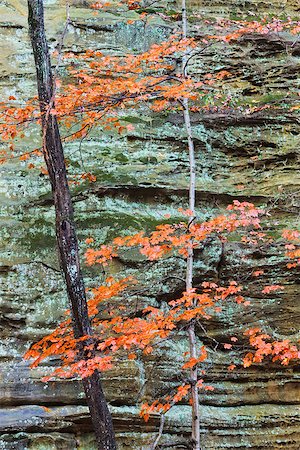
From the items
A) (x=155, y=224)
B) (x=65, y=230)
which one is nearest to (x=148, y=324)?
(x=65, y=230)

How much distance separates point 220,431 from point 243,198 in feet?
14.3

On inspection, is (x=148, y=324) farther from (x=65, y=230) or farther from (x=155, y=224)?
(x=155, y=224)

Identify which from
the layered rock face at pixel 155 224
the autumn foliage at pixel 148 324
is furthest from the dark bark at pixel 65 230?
the layered rock face at pixel 155 224

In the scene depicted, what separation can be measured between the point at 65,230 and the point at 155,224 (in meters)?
2.90

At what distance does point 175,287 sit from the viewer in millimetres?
8484

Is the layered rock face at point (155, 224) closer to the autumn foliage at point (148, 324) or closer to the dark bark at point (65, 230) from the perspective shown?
the autumn foliage at point (148, 324)

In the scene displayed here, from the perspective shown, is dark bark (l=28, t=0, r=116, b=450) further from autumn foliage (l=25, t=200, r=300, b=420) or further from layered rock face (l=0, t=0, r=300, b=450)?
layered rock face (l=0, t=0, r=300, b=450)

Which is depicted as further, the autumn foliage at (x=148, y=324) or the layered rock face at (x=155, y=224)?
the layered rock face at (x=155, y=224)

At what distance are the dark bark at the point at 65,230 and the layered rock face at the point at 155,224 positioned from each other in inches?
33.5

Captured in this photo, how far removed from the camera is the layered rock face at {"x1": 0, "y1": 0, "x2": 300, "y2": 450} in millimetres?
7504

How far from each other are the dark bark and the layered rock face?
2.79ft

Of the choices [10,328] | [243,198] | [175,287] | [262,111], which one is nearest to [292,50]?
[262,111]

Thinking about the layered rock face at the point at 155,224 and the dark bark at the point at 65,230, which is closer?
the dark bark at the point at 65,230

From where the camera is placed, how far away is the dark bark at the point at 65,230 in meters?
6.10
